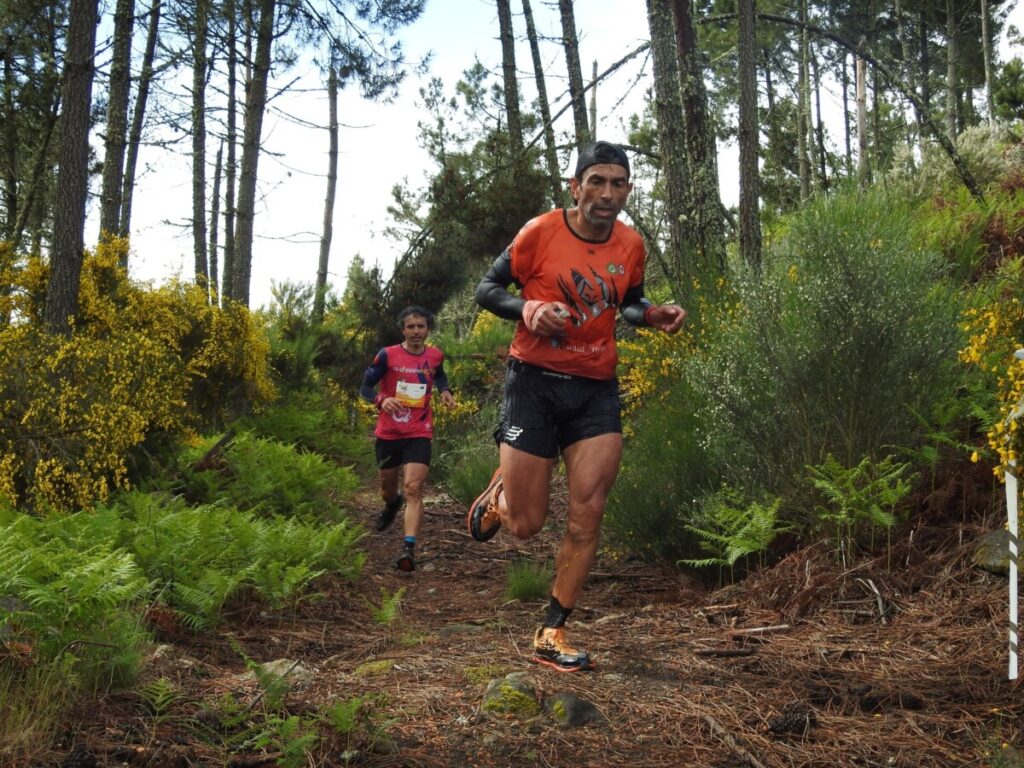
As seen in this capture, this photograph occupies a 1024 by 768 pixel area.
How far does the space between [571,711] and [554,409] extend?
4.83 ft

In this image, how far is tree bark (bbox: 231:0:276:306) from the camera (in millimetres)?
14531

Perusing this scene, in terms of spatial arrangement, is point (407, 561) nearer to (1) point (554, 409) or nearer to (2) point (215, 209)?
(1) point (554, 409)

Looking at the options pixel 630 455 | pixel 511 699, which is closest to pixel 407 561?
pixel 630 455

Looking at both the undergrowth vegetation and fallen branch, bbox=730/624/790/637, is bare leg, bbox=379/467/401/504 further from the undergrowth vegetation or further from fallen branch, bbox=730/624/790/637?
fallen branch, bbox=730/624/790/637

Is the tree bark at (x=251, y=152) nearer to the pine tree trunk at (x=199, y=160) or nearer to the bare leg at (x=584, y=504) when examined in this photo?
the pine tree trunk at (x=199, y=160)

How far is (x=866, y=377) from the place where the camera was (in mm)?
5227

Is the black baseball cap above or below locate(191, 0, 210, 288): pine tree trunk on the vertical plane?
below

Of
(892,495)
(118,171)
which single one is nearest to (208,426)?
(118,171)

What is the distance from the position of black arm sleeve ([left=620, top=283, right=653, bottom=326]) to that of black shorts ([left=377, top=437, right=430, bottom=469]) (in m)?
3.61

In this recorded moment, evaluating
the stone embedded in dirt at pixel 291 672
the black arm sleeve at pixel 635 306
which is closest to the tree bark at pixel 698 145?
the black arm sleeve at pixel 635 306

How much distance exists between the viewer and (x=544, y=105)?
1739 centimetres

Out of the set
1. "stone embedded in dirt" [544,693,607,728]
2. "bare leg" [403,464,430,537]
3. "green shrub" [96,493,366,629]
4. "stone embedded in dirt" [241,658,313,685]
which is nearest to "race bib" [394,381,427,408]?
"bare leg" [403,464,430,537]

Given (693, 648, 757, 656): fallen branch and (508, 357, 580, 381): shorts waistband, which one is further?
(508, 357, 580, 381): shorts waistband

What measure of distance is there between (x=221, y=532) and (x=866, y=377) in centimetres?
374
